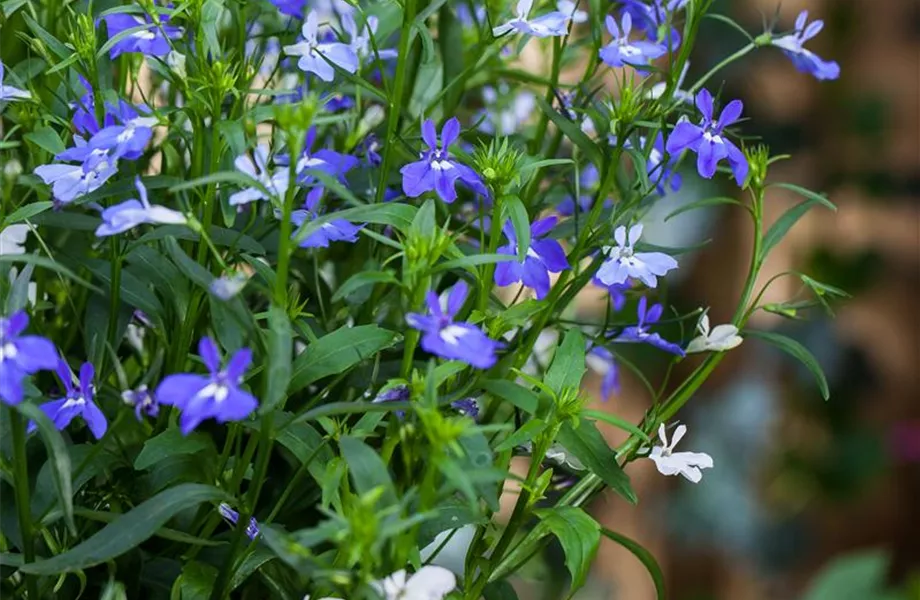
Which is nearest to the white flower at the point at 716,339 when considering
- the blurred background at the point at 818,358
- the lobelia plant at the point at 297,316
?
the lobelia plant at the point at 297,316

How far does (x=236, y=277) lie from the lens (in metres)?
0.38

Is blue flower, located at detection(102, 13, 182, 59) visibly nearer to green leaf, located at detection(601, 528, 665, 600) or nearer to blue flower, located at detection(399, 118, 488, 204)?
blue flower, located at detection(399, 118, 488, 204)

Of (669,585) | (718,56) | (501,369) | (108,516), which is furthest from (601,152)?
(669,585)

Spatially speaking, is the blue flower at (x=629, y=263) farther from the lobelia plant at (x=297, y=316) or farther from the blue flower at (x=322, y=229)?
the blue flower at (x=322, y=229)

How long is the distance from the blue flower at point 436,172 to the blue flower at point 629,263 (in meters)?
0.06

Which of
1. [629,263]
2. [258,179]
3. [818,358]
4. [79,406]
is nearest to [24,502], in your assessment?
[79,406]

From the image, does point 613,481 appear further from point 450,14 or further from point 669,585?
point 669,585

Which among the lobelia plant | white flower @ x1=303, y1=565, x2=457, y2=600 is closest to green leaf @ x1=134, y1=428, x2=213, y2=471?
the lobelia plant

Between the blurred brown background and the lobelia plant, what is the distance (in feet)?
3.54

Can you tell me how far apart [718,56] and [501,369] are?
4.05 ft

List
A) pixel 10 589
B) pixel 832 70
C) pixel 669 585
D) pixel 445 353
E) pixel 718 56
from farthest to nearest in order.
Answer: pixel 669 585, pixel 718 56, pixel 832 70, pixel 10 589, pixel 445 353

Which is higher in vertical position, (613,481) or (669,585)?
(613,481)

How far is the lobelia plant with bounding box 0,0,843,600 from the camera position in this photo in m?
0.38

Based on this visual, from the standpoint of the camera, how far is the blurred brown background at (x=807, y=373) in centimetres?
169
